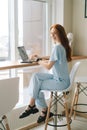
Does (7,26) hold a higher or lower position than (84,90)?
higher

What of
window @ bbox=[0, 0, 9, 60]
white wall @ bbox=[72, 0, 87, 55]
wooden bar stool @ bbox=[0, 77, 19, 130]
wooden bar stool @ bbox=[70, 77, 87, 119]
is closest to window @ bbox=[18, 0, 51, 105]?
window @ bbox=[0, 0, 9, 60]

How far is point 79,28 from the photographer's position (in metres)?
4.07

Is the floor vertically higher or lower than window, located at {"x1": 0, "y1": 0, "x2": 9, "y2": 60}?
lower

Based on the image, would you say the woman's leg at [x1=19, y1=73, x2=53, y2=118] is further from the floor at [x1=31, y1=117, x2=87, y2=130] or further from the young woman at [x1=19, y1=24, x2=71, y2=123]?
the floor at [x1=31, y1=117, x2=87, y2=130]

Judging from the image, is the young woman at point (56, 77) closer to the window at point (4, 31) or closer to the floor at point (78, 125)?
the window at point (4, 31)

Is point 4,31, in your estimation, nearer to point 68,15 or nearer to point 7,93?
point 68,15

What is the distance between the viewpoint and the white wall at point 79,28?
4.01m

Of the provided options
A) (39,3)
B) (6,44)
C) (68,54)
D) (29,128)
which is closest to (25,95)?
(29,128)

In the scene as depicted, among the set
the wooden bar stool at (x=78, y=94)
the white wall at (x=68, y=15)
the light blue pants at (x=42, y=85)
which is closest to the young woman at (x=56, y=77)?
the light blue pants at (x=42, y=85)

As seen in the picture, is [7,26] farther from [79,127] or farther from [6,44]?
[79,127]

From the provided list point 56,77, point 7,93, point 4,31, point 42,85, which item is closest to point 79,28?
point 4,31

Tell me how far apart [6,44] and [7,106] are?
1301 mm

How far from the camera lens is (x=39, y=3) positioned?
384cm

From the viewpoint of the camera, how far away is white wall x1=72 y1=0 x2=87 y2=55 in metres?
4.01
